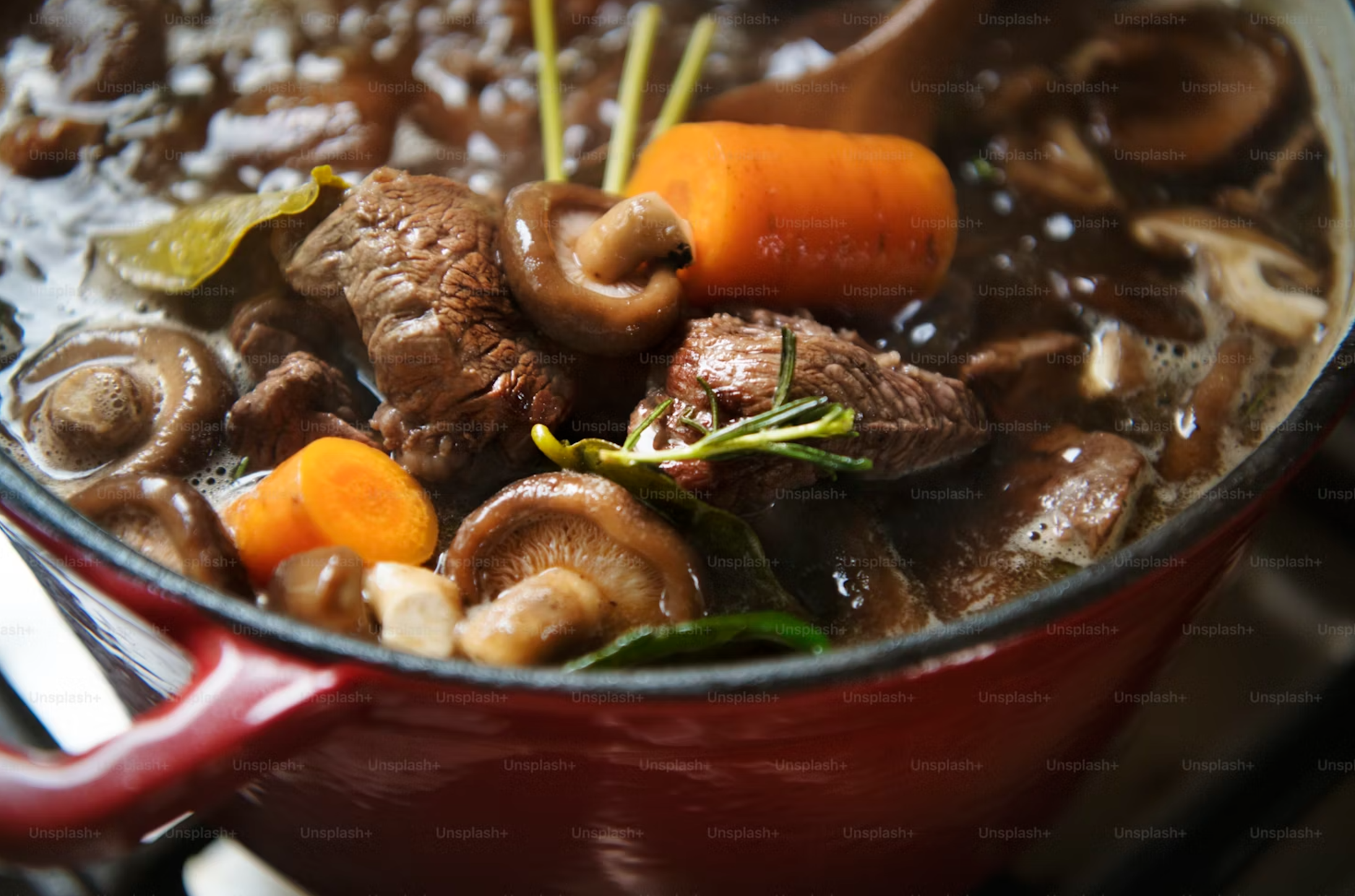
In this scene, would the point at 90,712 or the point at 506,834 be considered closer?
the point at 506,834

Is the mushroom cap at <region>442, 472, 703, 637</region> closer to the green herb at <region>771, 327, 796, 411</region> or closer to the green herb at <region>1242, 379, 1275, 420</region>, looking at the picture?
the green herb at <region>771, 327, 796, 411</region>

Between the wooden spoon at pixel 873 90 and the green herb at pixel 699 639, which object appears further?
the wooden spoon at pixel 873 90

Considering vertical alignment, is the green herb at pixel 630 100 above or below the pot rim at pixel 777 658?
above

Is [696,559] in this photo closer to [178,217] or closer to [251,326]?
[251,326]

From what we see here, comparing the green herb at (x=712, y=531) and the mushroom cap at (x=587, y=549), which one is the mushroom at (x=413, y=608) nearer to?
the mushroom cap at (x=587, y=549)

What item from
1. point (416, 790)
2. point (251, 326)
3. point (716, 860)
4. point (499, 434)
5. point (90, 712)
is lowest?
point (90, 712)

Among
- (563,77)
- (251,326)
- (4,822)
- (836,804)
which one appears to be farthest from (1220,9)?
(4,822)

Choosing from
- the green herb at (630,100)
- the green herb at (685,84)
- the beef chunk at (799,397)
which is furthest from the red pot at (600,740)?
the green herb at (685,84)

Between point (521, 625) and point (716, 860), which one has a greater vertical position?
point (521, 625)
